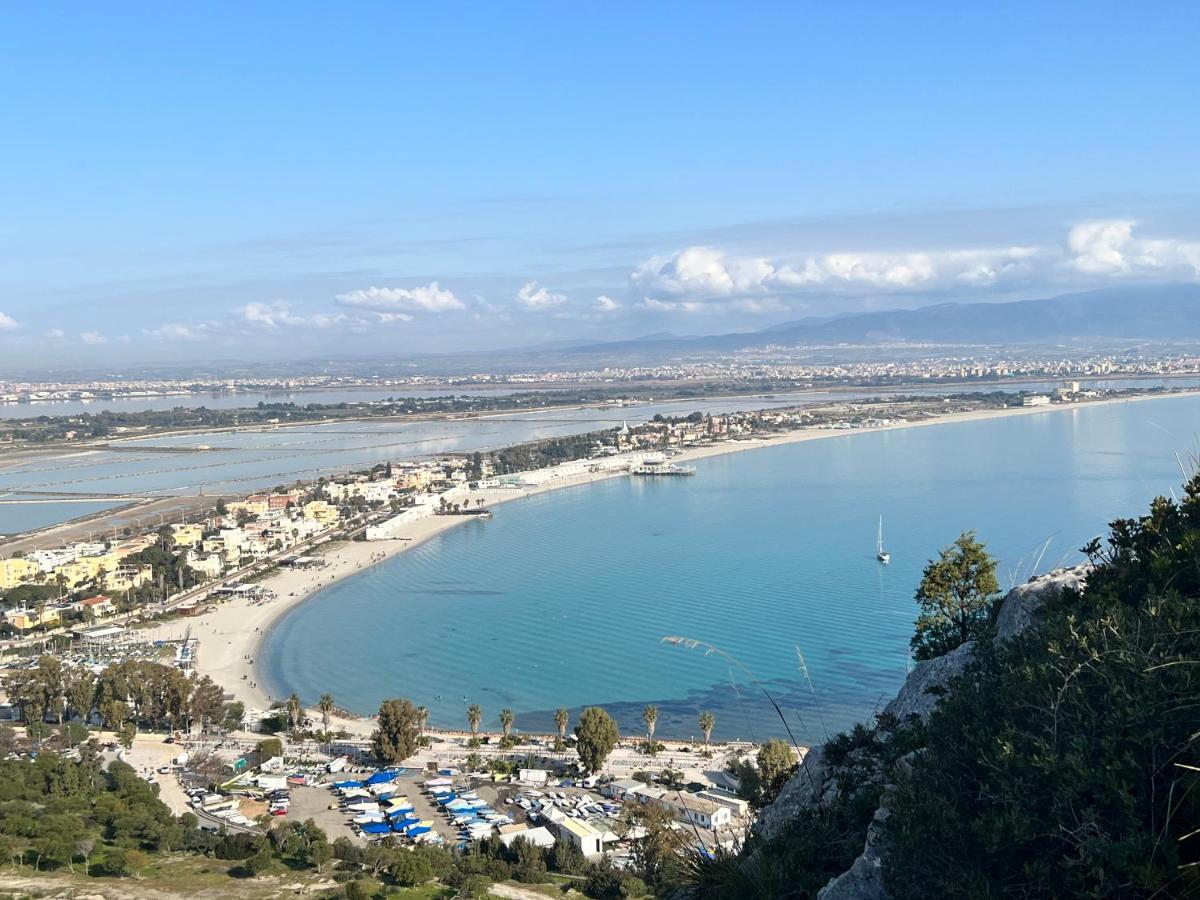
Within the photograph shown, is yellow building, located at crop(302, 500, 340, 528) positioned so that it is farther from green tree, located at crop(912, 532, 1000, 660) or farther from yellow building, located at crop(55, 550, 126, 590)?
green tree, located at crop(912, 532, 1000, 660)

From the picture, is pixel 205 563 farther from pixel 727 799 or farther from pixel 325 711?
pixel 727 799

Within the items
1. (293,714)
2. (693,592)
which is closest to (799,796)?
(293,714)

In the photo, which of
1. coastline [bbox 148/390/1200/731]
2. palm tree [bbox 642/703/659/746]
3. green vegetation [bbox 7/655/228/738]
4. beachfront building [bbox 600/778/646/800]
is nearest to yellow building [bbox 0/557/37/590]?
coastline [bbox 148/390/1200/731]

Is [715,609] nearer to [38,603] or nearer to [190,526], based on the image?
[38,603]

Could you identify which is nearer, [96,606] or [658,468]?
[96,606]

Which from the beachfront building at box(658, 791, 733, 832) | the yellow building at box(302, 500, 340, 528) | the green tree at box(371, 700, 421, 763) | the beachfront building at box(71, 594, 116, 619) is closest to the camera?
→ the beachfront building at box(658, 791, 733, 832)

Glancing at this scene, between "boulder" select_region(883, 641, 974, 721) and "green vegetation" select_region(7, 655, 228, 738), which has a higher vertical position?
"boulder" select_region(883, 641, 974, 721)

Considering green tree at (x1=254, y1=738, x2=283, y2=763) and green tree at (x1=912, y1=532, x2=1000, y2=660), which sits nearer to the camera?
green tree at (x1=912, y1=532, x2=1000, y2=660)

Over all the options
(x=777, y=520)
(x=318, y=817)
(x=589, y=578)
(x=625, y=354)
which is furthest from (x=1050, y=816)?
(x=625, y=354)
